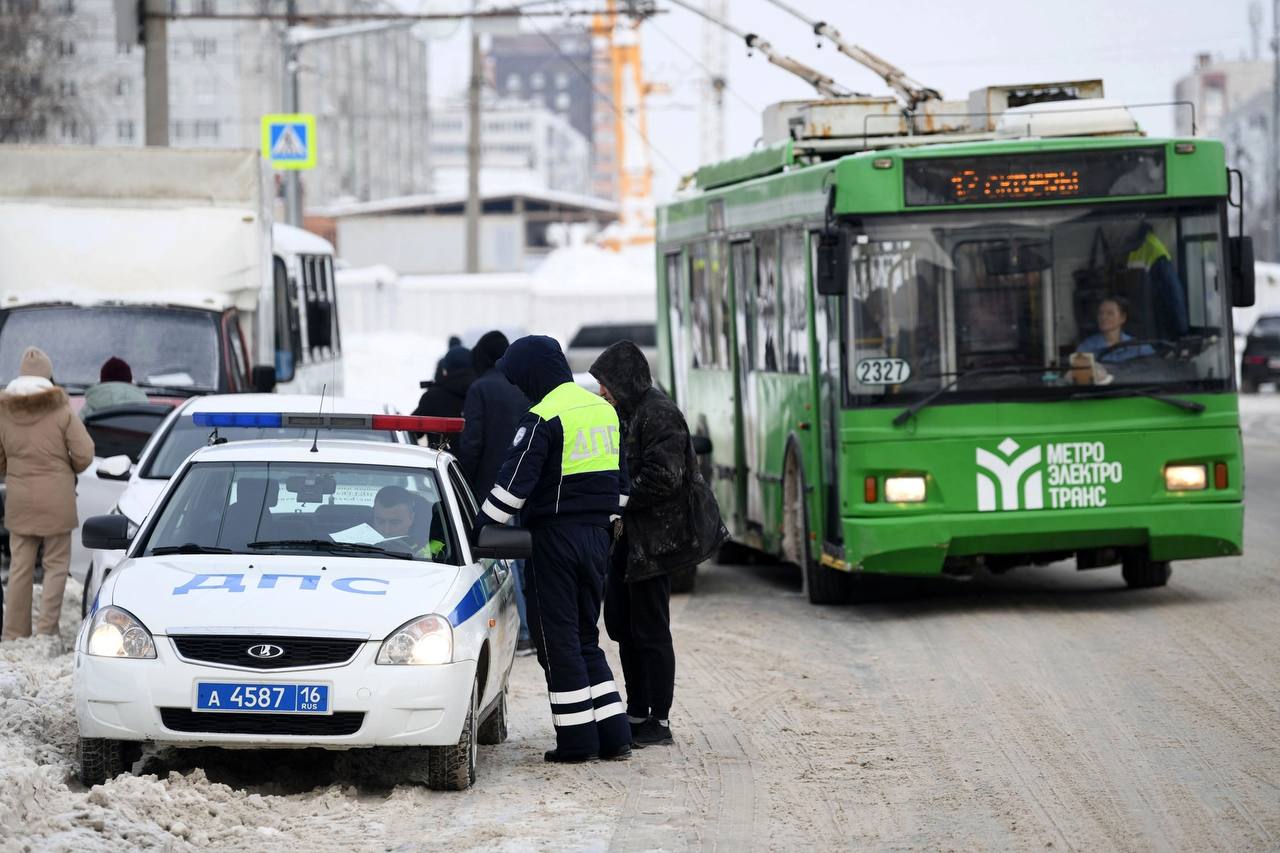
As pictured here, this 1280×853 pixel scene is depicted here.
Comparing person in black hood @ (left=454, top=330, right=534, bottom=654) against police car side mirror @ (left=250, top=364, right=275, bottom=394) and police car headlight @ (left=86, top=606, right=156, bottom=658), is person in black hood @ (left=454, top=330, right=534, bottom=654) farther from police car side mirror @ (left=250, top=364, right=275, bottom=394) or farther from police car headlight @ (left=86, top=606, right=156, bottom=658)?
police car side mirror @ (left=250, top=364, right=275, bottom=394)

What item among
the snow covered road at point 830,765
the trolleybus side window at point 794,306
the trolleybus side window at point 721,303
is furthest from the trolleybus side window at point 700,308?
the snow covered road at point 830,765

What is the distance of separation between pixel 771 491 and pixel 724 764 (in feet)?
22.1

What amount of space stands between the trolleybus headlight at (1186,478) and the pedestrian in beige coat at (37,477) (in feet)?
21.4

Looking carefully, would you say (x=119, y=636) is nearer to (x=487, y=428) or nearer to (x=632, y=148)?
(x=487, y=428)

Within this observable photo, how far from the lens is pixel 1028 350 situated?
1349 centimetres

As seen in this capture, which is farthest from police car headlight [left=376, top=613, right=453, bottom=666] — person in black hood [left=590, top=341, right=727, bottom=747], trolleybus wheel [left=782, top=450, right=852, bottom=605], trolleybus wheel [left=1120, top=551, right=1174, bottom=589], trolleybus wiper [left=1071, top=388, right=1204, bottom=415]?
trolleybus wheel [left=1120, top=551, right=1174, bottom=589]

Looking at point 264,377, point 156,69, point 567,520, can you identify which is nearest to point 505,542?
point 567,520

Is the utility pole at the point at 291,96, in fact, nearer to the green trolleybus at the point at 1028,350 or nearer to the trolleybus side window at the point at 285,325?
the trolleybus side window at the point at 285,325

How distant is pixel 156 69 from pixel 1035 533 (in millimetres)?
13611

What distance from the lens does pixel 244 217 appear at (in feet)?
61.3

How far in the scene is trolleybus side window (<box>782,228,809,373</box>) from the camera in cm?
1449

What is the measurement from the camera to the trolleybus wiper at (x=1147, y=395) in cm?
1350

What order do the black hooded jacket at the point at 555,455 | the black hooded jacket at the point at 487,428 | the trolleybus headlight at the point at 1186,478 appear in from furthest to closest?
the trolleybus headlight at the point at 1186,478 < the black hooded jacket at the point at 487,428 < the black hooded jacket at the point at 555,455

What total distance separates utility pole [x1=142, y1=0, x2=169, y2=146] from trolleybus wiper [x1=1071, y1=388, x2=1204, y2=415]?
12955 mm
